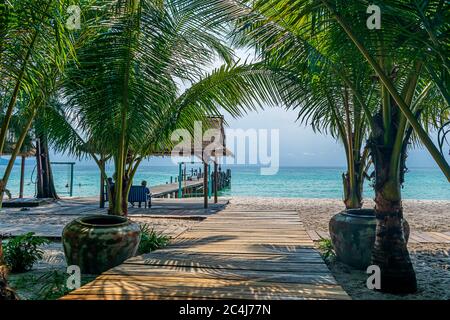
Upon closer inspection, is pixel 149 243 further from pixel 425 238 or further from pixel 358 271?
pixel 425 238

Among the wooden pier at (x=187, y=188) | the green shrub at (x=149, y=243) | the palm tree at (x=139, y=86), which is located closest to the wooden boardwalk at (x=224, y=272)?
the green shrub at (x=149, y=243)

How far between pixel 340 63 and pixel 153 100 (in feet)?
8.29

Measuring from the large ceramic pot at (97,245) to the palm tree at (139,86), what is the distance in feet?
1.99

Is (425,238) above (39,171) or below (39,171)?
below

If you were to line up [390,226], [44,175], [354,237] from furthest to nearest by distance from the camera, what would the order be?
[44,175] < [354,237] < [390,226]

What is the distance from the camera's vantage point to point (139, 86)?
15.3 feet

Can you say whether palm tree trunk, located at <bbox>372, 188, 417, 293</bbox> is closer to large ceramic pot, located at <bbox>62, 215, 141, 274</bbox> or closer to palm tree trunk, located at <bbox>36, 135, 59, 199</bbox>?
large ceramic pot, located at <bbox>62, 215, 141, 274</bbox>

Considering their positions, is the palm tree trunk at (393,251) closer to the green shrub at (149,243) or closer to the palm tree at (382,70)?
the palm tree at (382,70)

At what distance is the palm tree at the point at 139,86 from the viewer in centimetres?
442

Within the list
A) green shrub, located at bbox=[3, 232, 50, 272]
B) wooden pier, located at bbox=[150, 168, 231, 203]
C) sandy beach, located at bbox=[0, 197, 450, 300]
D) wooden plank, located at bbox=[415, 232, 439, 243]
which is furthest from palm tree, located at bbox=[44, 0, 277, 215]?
wooden pier, located at bbox=[150, 168, 231, 203]

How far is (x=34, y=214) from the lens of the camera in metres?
10.9

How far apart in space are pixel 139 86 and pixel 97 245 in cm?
211

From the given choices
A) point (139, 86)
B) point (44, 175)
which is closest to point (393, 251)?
point (139, 86)
